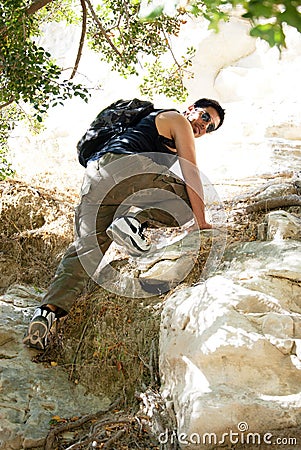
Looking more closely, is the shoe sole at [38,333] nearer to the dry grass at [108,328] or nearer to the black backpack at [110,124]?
the dry grass at [108,328]

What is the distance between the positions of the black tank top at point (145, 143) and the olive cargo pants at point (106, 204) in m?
0.06

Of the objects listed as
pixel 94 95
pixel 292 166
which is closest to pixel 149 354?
pixel 292 166

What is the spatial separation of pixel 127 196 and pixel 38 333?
1080mm

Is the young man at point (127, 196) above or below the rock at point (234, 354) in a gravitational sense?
above

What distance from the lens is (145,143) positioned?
11.7ft

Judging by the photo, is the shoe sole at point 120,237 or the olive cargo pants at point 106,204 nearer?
the olive cargo pants at point 106,204

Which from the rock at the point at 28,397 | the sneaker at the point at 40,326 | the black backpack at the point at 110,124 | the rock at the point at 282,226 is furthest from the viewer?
the black backpack at the point at 110,124

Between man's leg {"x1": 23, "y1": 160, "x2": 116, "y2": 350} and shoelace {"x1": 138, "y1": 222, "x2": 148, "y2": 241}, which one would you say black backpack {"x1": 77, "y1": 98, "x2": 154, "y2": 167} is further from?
shoelace {"x1": 138, "y1": 222, "x2": 148, "y2": 241}

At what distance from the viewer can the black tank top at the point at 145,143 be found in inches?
138

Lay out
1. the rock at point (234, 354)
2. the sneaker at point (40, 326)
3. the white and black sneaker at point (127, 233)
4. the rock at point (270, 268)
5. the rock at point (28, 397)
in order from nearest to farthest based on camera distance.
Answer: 1. the rock at point (234, 354)
2. the rock at point (28, 397)
3. the rock at point (270, 268)
4. the sneaker at point (40, 326)
5. the white and black sneaker at point (127, 233)

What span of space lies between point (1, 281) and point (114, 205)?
1450 mm

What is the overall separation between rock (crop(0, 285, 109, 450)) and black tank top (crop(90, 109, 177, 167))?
135 centimetres

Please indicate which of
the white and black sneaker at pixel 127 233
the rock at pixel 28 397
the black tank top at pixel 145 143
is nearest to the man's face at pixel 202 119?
the black tank top at pixel 145 143

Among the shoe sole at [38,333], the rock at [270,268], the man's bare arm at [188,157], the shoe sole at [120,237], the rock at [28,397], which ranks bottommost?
the rock at [28,397]
